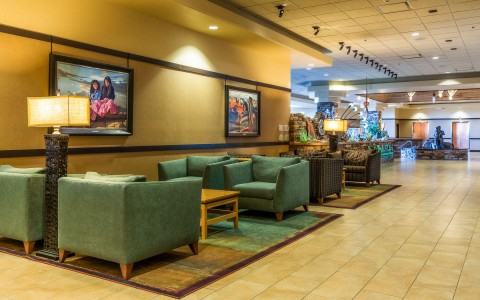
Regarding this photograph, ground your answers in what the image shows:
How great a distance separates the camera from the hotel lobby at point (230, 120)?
348 centimetres

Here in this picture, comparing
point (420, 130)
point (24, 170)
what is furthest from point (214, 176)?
point (420, 130)

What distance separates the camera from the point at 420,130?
2823cm

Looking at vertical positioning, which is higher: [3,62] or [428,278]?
[3,62]

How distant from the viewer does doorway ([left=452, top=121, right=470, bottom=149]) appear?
26.8 m

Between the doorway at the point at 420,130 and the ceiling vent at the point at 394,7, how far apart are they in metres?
22.6

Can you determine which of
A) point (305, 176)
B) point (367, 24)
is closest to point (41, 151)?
point (305, 176)

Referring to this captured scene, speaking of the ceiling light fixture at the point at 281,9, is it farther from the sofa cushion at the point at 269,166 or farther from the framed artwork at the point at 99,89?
the framed artwork at the point at 99,89

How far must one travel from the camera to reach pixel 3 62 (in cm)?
471

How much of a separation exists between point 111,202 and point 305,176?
3.51 meters

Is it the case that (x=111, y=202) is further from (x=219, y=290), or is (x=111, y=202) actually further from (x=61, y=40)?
(x=61, y=40)

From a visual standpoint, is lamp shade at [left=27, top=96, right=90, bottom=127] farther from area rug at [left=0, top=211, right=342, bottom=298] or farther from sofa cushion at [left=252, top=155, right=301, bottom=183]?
sofa cushion at [left=252, top=155, right=301, bottom=183]

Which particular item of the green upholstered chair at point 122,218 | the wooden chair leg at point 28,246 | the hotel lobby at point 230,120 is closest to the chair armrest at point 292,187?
the hotel lobby at point 230,120

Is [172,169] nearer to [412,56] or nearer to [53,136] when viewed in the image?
[53,136]

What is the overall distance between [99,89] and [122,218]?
2894 millimetres
